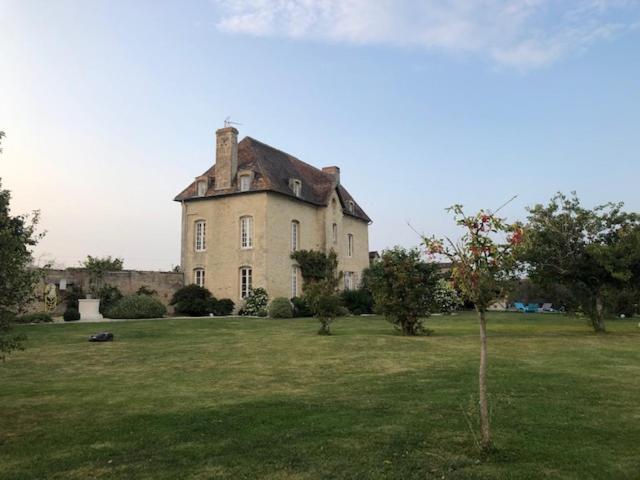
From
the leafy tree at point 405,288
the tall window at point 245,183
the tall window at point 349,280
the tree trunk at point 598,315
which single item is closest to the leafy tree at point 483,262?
the leafy tree at point 405,288

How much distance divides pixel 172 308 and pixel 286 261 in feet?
23.8

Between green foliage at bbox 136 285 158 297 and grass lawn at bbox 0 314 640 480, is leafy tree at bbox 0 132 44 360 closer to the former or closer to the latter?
grass lawn at bbox 0 314 640 480

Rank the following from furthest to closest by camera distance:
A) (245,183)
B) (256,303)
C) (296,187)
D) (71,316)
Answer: (296,187)
(245,183)
(256,303)
(71,316)

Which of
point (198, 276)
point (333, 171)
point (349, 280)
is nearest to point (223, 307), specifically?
point (198, 276)

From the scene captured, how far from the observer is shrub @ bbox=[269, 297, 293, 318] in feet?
94.4

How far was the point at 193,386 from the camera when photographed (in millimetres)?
9391

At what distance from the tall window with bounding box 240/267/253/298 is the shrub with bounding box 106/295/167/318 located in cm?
549

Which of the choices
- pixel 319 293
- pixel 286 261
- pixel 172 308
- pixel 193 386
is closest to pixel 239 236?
pixel 286 261

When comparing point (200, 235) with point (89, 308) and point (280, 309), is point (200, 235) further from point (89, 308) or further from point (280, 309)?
point (89, 308)

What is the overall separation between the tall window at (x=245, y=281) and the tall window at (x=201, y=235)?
3.29 metres

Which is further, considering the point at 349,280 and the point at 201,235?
the point at 349,280

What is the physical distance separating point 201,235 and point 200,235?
10 centimetres

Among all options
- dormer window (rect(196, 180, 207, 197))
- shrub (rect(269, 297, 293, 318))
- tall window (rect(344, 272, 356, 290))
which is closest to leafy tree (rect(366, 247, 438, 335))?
shrub (rect(269, 297, 293, 318))

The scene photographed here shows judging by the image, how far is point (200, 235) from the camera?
34.3m
